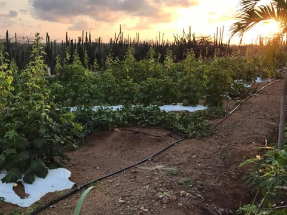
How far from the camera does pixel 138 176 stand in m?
4.04

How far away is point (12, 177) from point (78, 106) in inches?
112

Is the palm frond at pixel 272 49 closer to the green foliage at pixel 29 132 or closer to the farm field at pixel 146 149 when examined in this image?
the farm field at pixel 146 149

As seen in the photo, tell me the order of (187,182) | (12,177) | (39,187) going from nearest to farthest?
(12,177), (39,187), (187,182)

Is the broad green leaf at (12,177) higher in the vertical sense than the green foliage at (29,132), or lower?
lower

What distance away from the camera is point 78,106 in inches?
241

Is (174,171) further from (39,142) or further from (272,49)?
(272,49)

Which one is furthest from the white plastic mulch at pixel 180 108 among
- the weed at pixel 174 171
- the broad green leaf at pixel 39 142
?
the broad green leaf at pixel 39 142

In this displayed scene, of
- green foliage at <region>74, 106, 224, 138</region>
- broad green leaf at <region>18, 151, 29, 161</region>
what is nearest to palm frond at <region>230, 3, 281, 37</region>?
green foliage at <region>74, 106, 224, 138</region>

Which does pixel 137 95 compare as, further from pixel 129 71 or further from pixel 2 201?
pixel 2 201

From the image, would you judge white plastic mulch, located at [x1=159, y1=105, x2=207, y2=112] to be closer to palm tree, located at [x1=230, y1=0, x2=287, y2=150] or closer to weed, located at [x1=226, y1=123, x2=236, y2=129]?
weed, located at [x1=226, y1=123, x2=236, y2=129]

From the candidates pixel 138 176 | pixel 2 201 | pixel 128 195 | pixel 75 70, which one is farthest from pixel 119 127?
pixel 75 70

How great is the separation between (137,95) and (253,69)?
7.54 meters

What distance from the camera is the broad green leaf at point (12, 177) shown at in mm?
3395

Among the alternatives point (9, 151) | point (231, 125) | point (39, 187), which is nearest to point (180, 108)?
point (231, 125)
